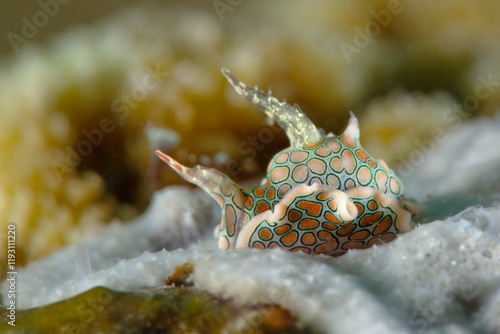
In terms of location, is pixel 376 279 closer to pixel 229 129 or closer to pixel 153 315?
pixel 153 315

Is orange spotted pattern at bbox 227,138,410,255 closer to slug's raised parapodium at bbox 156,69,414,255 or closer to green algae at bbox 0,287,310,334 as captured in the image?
slug's raised parapodium at bbox 156,69,414,255

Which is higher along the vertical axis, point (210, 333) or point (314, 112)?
point (314, 112)

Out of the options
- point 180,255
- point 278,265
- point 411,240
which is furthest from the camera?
point 180,255

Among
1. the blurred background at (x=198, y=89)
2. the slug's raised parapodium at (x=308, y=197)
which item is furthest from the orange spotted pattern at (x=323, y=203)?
the blurred background at (x=198, y=89)

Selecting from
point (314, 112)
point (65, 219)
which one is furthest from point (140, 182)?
point (314, 112)

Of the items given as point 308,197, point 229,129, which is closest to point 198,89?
point 229,129

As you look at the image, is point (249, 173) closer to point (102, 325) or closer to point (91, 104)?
point (91, 104)
